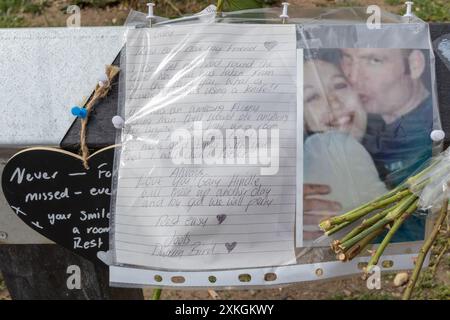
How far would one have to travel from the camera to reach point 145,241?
3.19 feet

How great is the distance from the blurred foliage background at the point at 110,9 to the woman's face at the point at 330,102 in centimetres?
171

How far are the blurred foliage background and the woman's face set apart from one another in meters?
1.71

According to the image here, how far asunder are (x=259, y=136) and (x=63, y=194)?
1.03 feet

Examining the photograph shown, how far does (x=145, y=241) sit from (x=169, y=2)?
186cm

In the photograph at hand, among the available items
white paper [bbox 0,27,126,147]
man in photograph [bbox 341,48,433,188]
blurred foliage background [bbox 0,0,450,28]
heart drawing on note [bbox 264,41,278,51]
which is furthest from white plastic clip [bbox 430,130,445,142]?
blurred foliage background [bbox 0,0,450,28]

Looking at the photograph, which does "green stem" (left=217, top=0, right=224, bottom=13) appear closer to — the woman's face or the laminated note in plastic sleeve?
the laminated note in plastic sleeve

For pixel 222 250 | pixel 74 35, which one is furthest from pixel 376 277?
pixel 74 35

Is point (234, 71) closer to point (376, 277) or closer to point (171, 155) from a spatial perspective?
point (171, 155)

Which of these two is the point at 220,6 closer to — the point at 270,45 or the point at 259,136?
the point at 270,45

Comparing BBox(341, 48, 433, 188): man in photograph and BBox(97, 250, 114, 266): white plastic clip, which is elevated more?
BBox(341, 48, 433, 188): man in photograph

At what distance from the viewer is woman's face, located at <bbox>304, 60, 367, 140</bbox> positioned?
3.12ft

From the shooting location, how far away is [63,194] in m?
0.99

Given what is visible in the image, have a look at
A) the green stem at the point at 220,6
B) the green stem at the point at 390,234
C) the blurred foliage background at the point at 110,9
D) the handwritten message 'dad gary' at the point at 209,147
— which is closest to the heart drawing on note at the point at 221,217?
the handwritten message 'dad gary' at the point at 209,147

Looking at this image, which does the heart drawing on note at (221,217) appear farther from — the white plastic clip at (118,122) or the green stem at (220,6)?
the green stem at (220,6)
